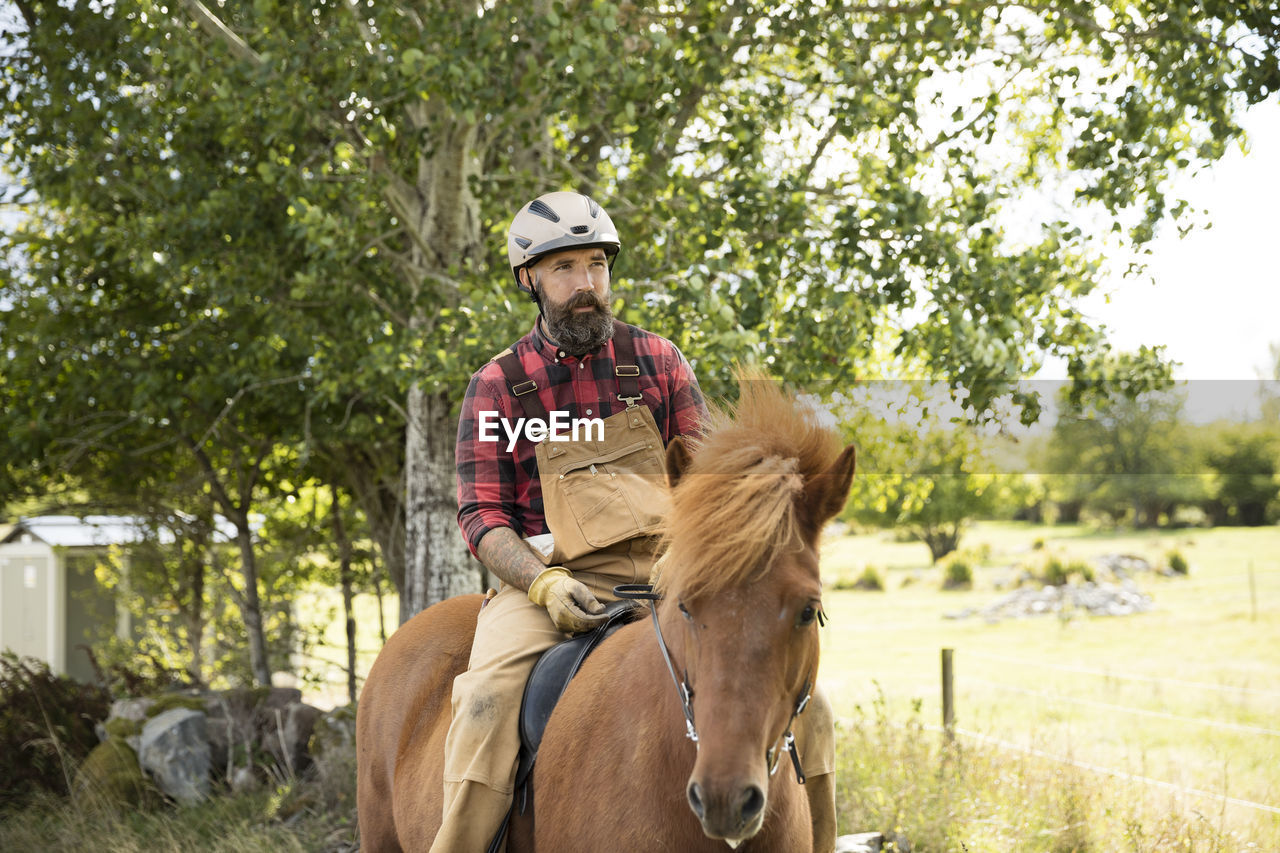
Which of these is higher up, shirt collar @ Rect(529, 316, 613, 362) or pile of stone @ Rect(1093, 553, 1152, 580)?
shirt collar @ Rect(529, 316, 613, 362)

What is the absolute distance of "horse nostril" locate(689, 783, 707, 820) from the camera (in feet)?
5.69

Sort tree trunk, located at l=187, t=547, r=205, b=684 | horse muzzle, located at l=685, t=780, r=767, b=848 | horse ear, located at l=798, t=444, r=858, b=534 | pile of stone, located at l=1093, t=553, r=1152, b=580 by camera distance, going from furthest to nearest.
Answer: pile of stone, located at l=1093, t=553, r=1152, b=580
tree trunk, located at l=187, t=547, r=205, b=684
horse ear, located at l=798, t=444, r=858, b=534
horse muzzle, located at l=685, t=780, r=767, b=848

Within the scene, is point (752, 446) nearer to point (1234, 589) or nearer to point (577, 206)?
point (577, 206)

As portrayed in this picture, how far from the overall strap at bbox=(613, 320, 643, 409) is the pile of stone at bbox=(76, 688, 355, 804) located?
590 centimetres

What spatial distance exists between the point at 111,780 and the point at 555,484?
678 cm

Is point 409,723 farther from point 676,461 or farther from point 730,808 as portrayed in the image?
point 730,808

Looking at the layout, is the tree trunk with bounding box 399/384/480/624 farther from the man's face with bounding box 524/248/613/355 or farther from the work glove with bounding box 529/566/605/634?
the work glove with bounding box 529/566/605/634

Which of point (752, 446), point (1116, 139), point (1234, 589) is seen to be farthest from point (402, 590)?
point (1234, 589)

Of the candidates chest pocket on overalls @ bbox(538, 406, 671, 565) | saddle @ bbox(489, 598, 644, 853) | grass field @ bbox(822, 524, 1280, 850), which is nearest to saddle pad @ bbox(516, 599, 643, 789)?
saddle @ bbox(489, 598, 644, 853)

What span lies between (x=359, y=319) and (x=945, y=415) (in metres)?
4.88

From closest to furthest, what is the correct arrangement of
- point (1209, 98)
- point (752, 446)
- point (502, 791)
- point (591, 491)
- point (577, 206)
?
point (752, 446) → point (502, 791) → point (591, 491) → point (577, 206) → point (1209, 98)

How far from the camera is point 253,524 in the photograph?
14188 millimetres

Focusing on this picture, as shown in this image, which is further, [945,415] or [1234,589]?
[1234,589]

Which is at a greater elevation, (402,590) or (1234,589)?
(402,590)
